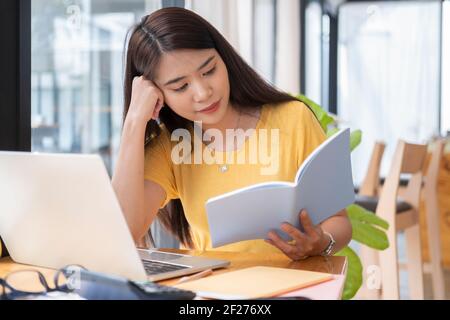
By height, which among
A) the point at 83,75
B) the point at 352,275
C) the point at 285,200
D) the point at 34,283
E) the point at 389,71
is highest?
the point at 389,71

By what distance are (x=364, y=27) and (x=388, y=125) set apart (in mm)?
1085

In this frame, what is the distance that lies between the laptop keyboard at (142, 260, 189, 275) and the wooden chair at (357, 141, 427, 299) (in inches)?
64.7

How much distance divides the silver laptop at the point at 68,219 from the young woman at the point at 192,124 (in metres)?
0.29

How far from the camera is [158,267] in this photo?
981 millimetres

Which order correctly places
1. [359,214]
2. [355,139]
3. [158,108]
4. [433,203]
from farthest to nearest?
[433,203]
[355,139]
[359,214]
[158,108]

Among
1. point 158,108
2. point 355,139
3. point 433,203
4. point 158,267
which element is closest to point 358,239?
point 355,139

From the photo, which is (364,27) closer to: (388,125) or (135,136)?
(388,125)

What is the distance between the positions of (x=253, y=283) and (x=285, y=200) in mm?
165

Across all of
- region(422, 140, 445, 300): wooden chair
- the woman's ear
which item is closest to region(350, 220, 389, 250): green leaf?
the woman's ear

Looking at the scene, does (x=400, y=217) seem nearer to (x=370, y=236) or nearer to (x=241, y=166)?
(x=370, y=236)

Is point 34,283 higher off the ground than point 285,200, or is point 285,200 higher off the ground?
point 285,200

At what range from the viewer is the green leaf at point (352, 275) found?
1.85m

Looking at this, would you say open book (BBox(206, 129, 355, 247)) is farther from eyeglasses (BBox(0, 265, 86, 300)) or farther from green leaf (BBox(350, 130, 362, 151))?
green leaf (BBox(350, 130, 362, 151))
